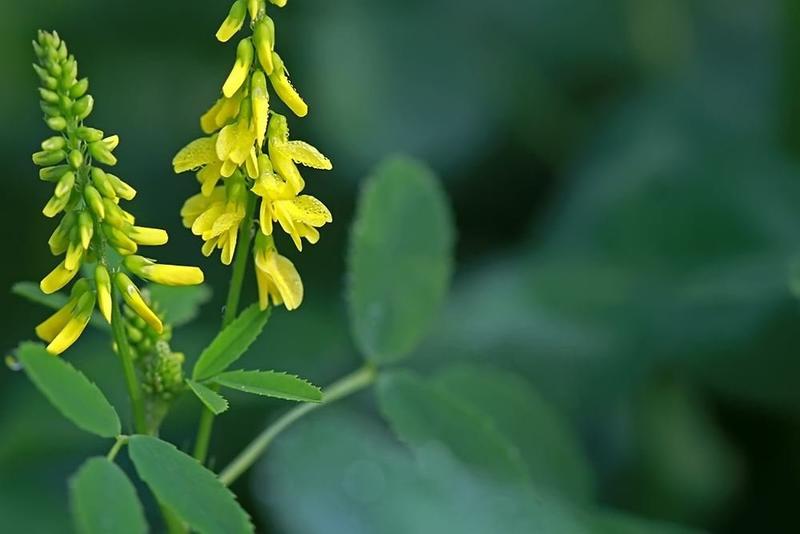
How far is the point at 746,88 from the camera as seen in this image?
2.59m

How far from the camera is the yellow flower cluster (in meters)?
0.84

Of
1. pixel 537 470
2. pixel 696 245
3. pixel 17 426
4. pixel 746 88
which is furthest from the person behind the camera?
pixel 746 88

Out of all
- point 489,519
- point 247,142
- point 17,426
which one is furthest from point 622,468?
point 247,142

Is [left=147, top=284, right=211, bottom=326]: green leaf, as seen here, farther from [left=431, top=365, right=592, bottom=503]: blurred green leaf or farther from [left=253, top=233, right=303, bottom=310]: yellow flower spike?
[left=431, top=365, right=592, bottom=503]: blurred green leaf

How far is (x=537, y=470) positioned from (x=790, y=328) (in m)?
0.55

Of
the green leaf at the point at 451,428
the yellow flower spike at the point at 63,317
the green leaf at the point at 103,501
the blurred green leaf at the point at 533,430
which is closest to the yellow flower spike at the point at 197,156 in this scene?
the yellow flower spike at the point at 63,317

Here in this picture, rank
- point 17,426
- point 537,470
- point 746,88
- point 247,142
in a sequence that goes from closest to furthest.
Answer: point 247,142
point 537,470
point 17,426
point 746,88

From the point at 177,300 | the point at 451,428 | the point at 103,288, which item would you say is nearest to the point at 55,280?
the point at 103,288

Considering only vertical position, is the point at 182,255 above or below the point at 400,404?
below

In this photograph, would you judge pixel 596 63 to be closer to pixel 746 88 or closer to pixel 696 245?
pixel 746 88

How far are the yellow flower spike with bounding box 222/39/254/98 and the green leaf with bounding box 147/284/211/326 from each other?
35 centimetres

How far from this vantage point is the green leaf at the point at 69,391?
0.87 meters

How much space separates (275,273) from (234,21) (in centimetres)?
19

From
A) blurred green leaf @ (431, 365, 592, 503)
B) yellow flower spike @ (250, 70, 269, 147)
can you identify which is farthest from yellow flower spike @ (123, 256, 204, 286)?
blurred green leaf @ (431, 365, 592, 503)
